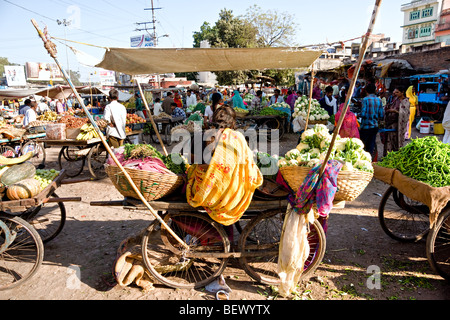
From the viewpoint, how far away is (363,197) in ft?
19.3

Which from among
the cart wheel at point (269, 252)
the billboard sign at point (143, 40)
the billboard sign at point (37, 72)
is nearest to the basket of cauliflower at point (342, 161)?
the cart wheel at point (269, 252)

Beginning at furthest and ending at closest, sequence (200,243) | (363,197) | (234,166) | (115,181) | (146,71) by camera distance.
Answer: (363,197) < (146,71) < (200,243) < (115,181) < (234,166)

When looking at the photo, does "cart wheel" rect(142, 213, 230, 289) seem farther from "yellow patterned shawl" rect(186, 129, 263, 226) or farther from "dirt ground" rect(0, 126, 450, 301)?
"yellow patterned shawl" rect(186, 129, 263, 226)

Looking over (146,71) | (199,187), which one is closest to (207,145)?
(199,187)

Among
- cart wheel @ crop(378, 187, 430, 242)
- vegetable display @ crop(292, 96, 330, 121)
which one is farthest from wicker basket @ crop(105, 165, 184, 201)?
vegetable display @ crop(292, 96, 330, 121)

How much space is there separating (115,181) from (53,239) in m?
2.27

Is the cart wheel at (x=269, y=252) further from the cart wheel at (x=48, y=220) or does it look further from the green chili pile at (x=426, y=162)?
the cart wheel at (x=48, y=220)

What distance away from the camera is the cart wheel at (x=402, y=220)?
3885mm

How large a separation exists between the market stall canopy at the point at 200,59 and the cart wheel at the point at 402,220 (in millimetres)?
2350

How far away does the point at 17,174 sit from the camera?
3.69 metres

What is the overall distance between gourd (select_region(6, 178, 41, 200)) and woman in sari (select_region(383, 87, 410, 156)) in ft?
24.8

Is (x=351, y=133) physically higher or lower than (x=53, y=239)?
higher
